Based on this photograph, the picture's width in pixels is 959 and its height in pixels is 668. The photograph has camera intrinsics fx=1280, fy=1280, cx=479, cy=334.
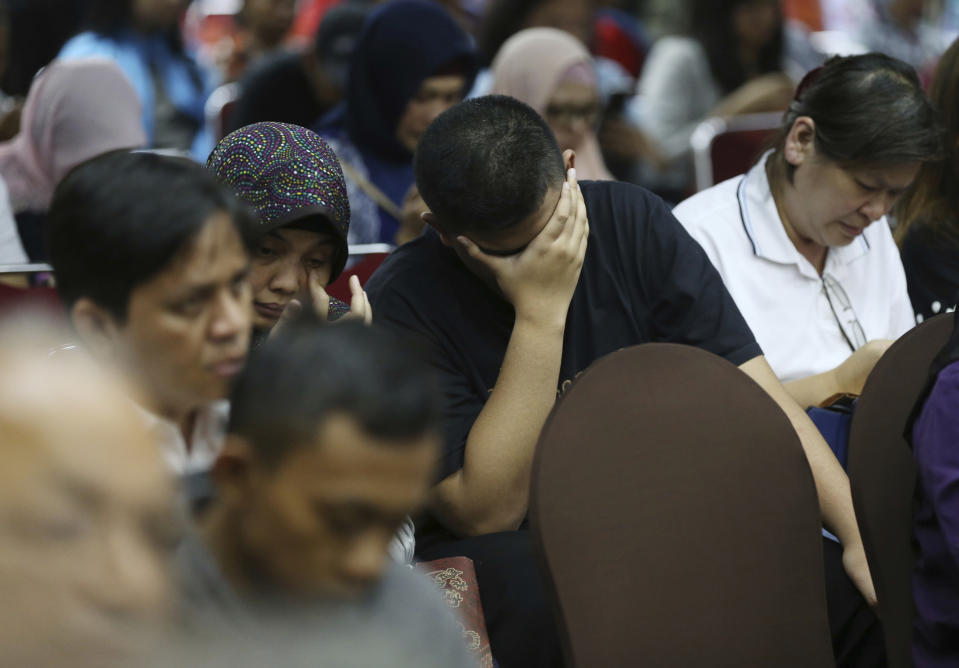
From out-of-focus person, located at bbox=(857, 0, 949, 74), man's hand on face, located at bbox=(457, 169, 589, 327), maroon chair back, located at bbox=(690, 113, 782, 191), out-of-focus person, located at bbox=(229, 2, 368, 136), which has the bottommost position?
out-of-focus person, located at bbox=(857, 0, 949, 74)

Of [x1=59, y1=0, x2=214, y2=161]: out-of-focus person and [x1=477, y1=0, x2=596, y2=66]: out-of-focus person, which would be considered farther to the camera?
[x1=477, y1=0, x2=596, y2=66]: out-of-focus person

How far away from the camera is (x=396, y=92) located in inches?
144

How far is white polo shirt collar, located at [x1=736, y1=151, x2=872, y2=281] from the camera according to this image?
2.64m

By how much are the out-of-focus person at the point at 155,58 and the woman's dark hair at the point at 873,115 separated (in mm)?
2579

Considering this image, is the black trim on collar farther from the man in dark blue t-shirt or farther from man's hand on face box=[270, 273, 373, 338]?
man's hand on face box=[270, 273, 373, 338]

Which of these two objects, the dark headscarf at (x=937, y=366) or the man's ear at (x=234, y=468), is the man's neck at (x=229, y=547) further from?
the dark headscarf at (x=937, y=366)

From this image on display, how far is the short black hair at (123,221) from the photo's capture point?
1.44 meters

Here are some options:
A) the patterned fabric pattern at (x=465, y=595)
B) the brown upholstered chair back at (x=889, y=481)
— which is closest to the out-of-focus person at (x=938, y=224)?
the brown upholstered chair back at (x=889, y=481)

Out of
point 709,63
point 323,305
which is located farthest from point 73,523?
point 709,63

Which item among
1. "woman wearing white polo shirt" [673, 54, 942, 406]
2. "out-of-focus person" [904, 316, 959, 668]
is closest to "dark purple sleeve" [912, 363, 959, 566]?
"out-of-focus person" [904, 316, 959, 668]

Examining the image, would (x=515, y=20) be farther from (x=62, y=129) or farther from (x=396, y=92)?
(x=62, y=129)

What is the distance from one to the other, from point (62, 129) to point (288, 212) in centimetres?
163

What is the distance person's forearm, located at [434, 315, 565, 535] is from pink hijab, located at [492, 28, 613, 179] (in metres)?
1.87

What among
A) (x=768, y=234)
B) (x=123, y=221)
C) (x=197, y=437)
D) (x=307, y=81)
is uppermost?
(x=123, y=221)
